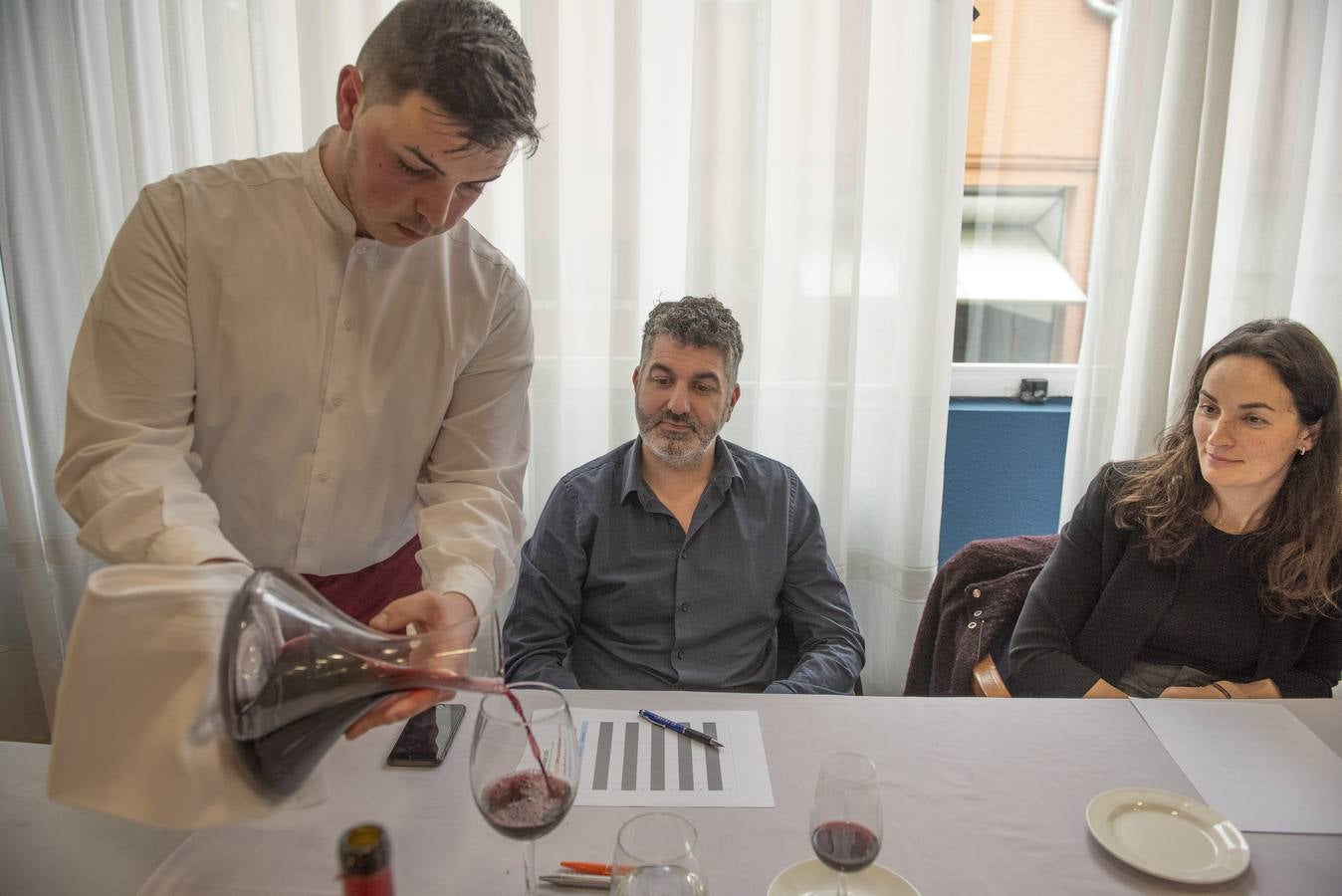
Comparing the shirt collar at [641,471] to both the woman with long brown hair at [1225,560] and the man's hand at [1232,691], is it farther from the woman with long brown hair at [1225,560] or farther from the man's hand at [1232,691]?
the man's hand at [1232,691]

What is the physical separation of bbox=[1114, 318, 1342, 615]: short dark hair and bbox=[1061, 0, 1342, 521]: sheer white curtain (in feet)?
1.45

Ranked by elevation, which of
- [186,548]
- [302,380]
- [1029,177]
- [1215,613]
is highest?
[1029,177]

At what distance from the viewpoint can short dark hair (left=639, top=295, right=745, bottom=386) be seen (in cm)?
190

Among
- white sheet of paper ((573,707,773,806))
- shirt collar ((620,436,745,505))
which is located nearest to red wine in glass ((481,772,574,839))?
white sheet of paper ((573,707,773,806))

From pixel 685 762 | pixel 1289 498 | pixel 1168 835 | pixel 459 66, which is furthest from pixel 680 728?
pixel 1289 498

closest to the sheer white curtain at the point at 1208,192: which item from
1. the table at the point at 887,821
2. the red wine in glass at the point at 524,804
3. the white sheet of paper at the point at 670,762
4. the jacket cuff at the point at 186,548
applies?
the table at the point at 887,821

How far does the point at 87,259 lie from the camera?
2469mm

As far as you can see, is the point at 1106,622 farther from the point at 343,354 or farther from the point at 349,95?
the point at 349,95

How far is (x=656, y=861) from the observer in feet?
2.84

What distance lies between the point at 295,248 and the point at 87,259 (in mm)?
1500

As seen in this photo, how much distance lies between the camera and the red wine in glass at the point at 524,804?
90 centimetres

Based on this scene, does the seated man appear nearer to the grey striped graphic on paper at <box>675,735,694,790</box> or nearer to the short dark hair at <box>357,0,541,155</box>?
the grey striped graphic on paper at <box>675,735,694,790</box>

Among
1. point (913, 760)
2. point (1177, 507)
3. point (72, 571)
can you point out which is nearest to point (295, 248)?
point (913, 760)

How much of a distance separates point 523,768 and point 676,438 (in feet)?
3.38
